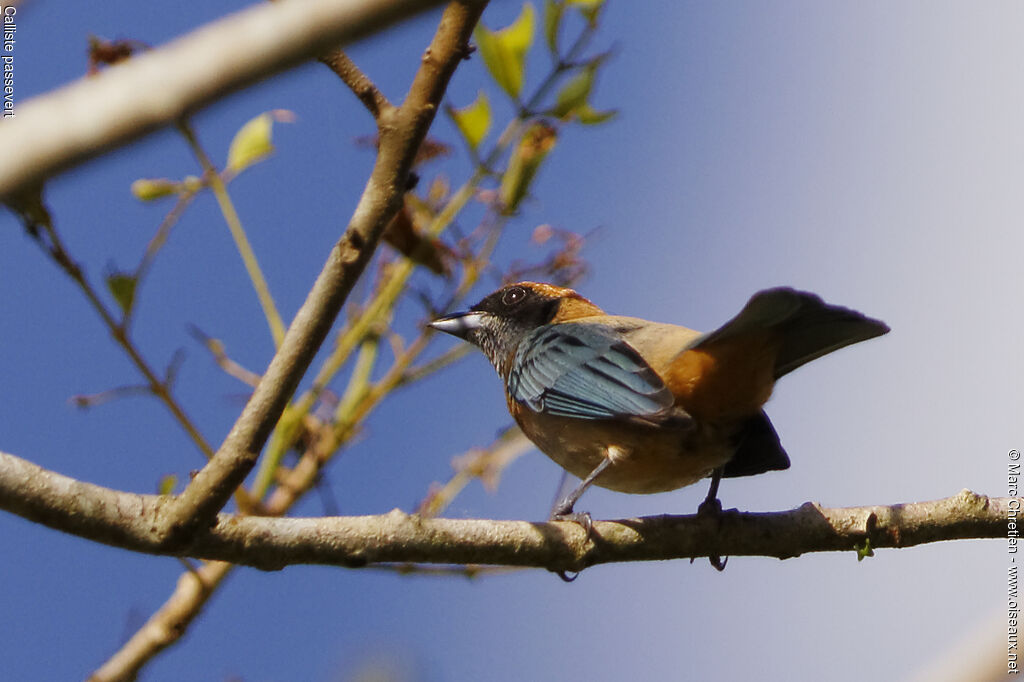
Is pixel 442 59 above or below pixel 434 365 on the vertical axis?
above

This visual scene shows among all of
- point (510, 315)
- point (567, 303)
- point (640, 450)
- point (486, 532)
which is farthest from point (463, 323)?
point (486, 532)

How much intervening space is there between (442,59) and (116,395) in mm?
1520

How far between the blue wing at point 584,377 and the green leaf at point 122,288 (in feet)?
5.52

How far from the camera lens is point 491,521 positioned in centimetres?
279

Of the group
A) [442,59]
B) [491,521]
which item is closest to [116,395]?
[491,521]

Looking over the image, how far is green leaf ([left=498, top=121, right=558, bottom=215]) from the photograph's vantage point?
345 cm

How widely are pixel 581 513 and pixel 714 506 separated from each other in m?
0.57

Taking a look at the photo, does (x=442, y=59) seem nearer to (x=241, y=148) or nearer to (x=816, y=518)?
(x=241, y=148)

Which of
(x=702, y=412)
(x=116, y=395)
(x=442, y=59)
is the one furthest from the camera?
(x=702, y=412)

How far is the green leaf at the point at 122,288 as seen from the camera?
9.48 ft

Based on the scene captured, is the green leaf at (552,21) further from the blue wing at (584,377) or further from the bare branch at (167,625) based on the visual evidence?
the bare branch at (167,625)

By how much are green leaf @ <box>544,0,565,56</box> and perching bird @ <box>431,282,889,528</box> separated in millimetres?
1040

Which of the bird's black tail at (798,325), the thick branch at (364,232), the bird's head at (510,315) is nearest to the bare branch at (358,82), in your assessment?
the thick branch at (364,232)

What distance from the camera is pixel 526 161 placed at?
3.47 metres
